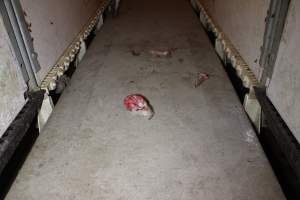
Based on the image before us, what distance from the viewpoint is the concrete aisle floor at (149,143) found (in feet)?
3.84

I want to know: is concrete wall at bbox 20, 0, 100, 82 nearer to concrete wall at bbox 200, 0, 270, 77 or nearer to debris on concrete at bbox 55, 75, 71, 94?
debris on concrete at bbox 55, 75, 71, 94

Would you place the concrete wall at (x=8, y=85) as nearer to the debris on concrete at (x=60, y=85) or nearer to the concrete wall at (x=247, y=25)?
the debris on concrete at (x=60, y=85)

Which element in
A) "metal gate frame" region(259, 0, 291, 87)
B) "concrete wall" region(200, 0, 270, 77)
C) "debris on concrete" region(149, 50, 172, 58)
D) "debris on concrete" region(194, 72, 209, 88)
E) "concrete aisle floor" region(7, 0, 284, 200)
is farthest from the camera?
"debris on concrete" region(149, 50, 172, 58)

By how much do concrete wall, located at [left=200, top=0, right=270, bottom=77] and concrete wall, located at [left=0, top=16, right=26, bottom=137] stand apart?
1430 mm

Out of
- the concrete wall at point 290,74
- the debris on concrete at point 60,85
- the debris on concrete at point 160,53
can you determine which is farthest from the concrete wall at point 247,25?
the debris on concrete at point 60,85

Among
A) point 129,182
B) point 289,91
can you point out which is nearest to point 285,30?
point 289,91

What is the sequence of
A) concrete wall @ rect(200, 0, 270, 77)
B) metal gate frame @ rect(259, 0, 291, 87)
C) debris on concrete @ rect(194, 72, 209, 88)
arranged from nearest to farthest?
1. metal gate frame @ rect(259, 0, 291, 87)
2. concrete wall @ rect(200, 0, 270, 77)
3. debris on concrete @ rect(194, 72, 209, 88)

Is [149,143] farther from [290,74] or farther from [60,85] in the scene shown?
[60,85]

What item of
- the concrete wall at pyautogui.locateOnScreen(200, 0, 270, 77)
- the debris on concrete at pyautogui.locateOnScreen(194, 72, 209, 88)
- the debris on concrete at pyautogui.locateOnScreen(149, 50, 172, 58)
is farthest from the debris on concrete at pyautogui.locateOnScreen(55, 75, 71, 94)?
the concrete wall at pyautogui.locateOnScreen(200, 0, 270, 77)

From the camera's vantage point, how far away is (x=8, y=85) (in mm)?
1302

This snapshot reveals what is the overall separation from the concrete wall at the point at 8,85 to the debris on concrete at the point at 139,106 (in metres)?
0.64

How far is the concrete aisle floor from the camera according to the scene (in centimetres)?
117

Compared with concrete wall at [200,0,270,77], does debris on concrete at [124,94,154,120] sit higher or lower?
lower

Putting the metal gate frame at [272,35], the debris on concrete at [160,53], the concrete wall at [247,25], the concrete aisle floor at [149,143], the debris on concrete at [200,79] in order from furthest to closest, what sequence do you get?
1. the debris on concrete at [160,53]
2. the debris on concrete at [200,79]
3. the concrete wall at [247,25]
4. the metal gate frame at [272,35]
5. the concrete aisle floor at [149,143]
